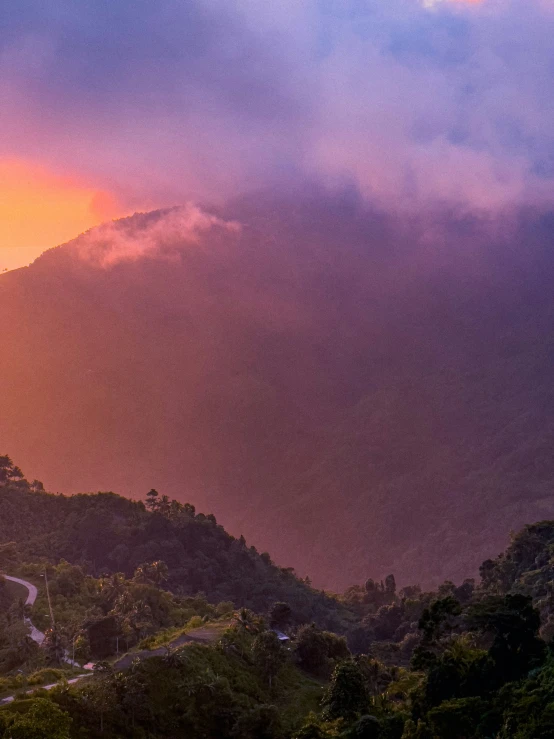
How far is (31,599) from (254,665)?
35326mm

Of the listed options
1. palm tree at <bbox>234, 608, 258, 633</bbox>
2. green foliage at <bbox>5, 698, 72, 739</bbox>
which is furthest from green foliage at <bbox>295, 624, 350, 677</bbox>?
green foliage at <bbox>5, 698, 72, 739</bbox>

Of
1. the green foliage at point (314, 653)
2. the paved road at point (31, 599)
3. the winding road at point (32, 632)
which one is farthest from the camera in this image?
the paved road at point (31, 599)

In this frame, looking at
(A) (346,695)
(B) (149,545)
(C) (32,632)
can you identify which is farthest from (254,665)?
(B) (149,545)

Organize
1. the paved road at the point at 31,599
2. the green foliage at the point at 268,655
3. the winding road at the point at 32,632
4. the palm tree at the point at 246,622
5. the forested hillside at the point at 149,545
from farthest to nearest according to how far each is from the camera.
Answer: the forested hillside at the point at 149,545, the paved road at the point at 31,599, the palm tree at the point at 246,622, the green foliage at the point at 268,655, the winding road at the point at 32,632

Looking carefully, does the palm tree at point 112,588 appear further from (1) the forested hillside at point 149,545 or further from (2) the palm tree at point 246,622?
(2) the palm tree at point 246,622

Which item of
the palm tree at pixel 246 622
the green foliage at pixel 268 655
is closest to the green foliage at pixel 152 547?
the palm tree at pixel 246 622

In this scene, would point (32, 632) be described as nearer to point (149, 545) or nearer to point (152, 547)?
point (152, 547)

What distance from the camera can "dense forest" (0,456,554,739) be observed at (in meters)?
44.0

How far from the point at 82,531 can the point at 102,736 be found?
80588 millimetres

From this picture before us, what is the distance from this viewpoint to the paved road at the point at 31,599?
244 feet

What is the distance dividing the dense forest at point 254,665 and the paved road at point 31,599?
89 cm

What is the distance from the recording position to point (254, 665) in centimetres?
6281

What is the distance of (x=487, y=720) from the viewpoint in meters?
41.4

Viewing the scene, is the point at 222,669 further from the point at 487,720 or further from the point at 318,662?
the point at 487,720
